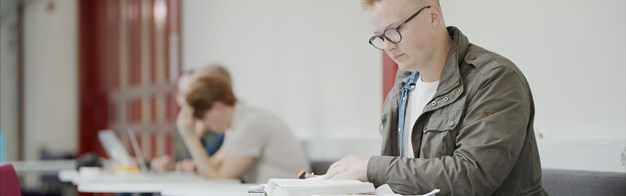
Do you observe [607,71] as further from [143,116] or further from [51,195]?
[143,116]

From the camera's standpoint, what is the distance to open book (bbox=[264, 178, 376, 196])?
1.79 meters

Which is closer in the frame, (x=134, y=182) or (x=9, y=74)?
(x=134, y=182)

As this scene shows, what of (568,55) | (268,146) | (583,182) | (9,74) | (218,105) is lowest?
(9,74)

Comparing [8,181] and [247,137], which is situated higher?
[8,181]

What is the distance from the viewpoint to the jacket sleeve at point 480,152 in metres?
1.85

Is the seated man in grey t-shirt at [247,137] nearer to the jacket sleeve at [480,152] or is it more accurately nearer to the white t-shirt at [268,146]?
the white t-shirt at [268,146]

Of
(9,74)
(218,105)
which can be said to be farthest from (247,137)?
(9,74)

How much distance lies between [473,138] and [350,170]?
276mm

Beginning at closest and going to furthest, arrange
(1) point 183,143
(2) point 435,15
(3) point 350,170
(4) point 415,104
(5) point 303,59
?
(3) point 350,170, (2) point 435,15, (4) point 415,104, (5) point 303,59, (1) point 183,143

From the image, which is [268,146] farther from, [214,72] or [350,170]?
[350,170]

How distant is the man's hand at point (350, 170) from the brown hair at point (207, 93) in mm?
2017

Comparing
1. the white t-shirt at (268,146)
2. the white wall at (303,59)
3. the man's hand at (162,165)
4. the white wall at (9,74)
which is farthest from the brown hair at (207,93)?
the white wall at (9,74)

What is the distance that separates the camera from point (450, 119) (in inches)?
77.2

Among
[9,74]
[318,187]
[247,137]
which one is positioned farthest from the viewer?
[9,74]
